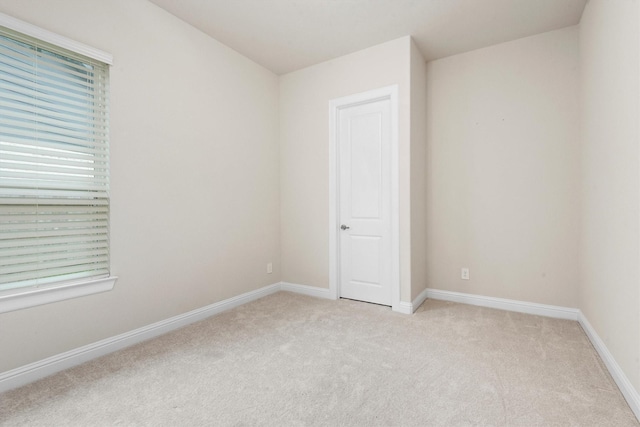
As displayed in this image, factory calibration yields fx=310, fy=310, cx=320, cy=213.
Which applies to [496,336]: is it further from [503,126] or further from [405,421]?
[503,126]

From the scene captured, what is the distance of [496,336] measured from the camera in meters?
2.50

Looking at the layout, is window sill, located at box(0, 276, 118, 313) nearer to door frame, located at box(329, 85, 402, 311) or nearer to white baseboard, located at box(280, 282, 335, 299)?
white baseboard, located at box(280, 282, 335, 299)

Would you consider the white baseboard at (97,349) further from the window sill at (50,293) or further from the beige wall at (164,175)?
the window sill at (50,293)

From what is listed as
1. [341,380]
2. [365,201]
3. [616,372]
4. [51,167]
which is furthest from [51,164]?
[616,372]

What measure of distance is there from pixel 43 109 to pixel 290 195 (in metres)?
2.38

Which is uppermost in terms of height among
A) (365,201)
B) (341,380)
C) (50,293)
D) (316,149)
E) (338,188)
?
(316,149)

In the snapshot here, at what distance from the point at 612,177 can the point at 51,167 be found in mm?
3591

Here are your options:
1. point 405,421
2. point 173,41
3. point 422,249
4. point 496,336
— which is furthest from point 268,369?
point 173,41

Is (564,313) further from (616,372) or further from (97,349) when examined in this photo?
(97,349)

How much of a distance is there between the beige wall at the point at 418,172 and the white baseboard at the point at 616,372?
1367mm

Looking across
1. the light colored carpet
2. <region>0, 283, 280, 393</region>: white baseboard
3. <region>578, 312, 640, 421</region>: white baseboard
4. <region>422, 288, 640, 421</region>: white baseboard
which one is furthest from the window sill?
<region>578, 312, 640, 421</region>: white baseboard

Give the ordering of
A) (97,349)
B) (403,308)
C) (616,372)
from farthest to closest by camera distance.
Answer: (403,308) → (97,349) → (616,372)

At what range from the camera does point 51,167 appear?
6.58 feet

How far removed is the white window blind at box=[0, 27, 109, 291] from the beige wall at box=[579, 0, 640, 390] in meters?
3.26
